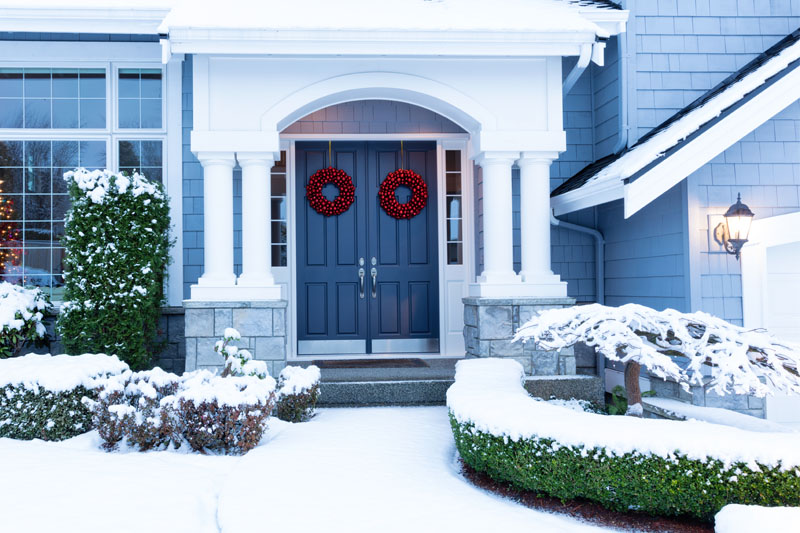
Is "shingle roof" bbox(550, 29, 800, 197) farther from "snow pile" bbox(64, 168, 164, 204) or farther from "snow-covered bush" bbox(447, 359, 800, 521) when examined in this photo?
"snow pile" bbox(64, 168, 164, 204)

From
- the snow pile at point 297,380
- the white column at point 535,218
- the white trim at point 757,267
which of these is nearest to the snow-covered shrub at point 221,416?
the snow pile at point 297,380

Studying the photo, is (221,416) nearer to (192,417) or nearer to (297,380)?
(192,417)

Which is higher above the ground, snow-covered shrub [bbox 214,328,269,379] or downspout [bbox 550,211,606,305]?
downspout [bbox 550,211,606,305]

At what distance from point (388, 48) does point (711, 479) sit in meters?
4.12

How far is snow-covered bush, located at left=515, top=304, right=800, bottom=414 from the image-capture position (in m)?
3.51

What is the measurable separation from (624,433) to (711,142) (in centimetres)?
299

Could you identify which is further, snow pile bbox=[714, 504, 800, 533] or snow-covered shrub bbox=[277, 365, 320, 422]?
snow-covered shrub bbox=[277, 365, 320, 422]

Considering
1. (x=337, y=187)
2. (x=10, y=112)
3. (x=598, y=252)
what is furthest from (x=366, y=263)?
(x=10, y=112)

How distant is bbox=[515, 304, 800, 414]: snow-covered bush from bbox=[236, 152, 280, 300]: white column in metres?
2.58

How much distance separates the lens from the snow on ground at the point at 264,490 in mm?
3035

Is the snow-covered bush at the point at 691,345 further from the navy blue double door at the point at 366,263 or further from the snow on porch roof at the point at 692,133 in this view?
the navy blue double door at the point at 366,263

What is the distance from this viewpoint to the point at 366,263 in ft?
24.5

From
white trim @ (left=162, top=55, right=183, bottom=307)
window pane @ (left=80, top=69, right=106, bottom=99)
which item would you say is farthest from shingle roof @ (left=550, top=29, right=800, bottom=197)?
window pane @ (left=80, top=69, right=106, bottom=99)

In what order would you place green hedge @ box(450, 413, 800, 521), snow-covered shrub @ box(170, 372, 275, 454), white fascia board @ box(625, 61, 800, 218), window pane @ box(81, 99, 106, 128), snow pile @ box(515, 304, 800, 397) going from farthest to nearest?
window pane @ box(81, 99, 106, 128), white fascia board @ box(625, 61, 800, 218), snow-covered shrub @ box(170, 372, 275, 454), snow pile @ box(515, 304, 800, 397), green hedge @ box(450, 413, 800, 521)
